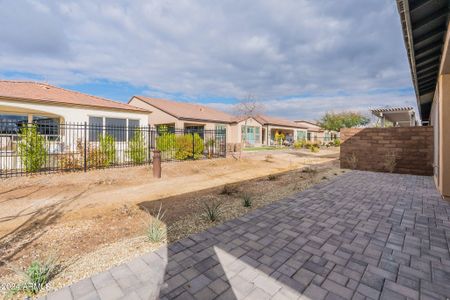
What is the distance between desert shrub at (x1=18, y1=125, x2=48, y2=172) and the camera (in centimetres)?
887

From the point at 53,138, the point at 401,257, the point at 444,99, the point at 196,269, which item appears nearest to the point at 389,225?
the point at 401,257

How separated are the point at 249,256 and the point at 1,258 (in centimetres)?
335

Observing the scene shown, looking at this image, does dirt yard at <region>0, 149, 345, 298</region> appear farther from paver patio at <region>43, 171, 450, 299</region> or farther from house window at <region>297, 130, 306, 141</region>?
house window at <region>297, 130, 306, 141</region>

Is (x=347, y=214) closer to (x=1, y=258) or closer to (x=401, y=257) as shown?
(x=401, y=257)

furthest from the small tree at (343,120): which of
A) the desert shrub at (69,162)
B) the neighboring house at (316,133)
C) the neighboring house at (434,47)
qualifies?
the desert shrub at (69,162)

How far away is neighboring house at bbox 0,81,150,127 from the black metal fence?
0.92m

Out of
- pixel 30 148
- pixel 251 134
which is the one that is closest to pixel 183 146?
pixel 30 148

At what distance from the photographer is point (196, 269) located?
275cm

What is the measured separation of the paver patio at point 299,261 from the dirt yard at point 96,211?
1.51 ft

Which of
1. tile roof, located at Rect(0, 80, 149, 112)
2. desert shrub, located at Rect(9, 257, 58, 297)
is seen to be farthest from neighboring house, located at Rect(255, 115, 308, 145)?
desert shrub, located at Rect(9, 257, 58, 297)

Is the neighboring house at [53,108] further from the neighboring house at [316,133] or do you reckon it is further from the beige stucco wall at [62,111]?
the neighboring house at [316,133]

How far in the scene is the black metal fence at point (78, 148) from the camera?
29.5ft

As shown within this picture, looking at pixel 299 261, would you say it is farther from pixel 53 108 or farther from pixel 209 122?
pixel 209 122

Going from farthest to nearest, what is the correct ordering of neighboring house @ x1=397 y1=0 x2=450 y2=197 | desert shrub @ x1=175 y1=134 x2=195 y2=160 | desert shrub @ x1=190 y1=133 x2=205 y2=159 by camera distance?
desert shrub @ x1=190 y1=133 x2=205 y2=159, desert shrub @ x1=175 y1=134 x2=195 y2=160, neighboring house @ x1=397 y1=0 x2=450 y2=197
